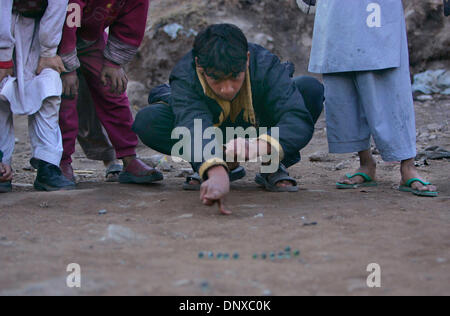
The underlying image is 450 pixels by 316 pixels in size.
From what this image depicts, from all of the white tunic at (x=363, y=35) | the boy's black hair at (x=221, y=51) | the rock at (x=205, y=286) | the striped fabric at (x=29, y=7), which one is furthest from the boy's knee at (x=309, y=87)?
the rock at (x=205, y=286)

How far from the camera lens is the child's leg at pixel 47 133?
134 inches

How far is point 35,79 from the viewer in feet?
11.2

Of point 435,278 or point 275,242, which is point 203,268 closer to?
point 275,242

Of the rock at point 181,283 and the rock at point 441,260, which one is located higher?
the rock at point 181,283

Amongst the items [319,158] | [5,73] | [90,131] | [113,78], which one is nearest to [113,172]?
[90,131]

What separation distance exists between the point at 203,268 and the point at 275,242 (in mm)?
437

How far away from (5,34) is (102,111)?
849 mm

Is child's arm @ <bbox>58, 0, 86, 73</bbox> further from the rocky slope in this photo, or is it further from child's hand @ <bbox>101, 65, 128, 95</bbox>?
the rocky slope

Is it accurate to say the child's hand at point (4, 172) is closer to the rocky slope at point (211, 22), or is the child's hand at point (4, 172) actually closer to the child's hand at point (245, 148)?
the child's hand at point (245, 148)

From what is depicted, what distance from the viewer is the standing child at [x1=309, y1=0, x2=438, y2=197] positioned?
3.35 meters

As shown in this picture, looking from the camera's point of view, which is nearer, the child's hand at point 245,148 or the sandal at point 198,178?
the child's hand at point 245,148

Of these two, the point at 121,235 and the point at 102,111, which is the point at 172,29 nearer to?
the point at 102,111

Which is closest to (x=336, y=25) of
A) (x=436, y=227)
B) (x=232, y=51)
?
(x=232, y=51)

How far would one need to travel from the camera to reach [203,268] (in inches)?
77.0
